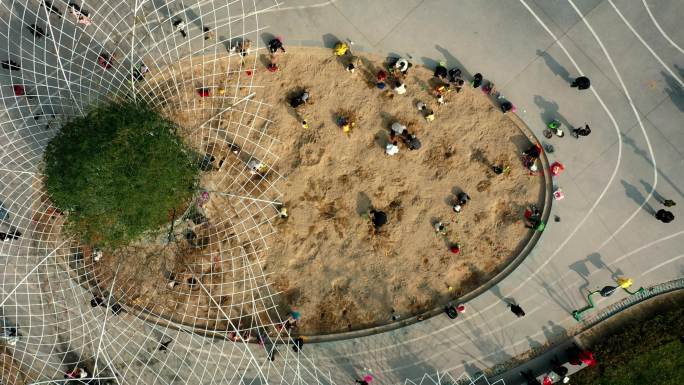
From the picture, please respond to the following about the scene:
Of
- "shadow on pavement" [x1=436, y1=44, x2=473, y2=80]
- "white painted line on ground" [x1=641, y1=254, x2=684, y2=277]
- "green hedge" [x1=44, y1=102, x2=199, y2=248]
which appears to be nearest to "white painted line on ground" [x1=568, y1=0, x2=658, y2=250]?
"white painted line on ground" [x1=641, y1=254, x2=684, y2=277]

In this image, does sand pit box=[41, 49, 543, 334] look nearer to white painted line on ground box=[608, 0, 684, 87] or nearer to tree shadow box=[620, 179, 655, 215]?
tree shadow box=[620, 179, 655, 215]

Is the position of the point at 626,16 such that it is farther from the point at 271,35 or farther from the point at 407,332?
the point at 407,332

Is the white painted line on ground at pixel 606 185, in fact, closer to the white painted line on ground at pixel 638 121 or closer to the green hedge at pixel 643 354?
the white painted line on ground at pixel 638 121

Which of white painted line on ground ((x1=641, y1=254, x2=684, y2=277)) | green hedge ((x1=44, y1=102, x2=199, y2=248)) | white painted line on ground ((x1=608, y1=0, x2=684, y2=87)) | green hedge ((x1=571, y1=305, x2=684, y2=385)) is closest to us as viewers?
green hedge ((x1=44, y1=102, x2=199, y2=248))

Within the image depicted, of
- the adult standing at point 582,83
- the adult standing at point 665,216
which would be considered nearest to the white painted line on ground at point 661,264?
the adult standing at point 665,216

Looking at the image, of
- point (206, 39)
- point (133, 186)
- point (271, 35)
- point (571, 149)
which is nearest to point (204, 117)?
point (206, 39)
